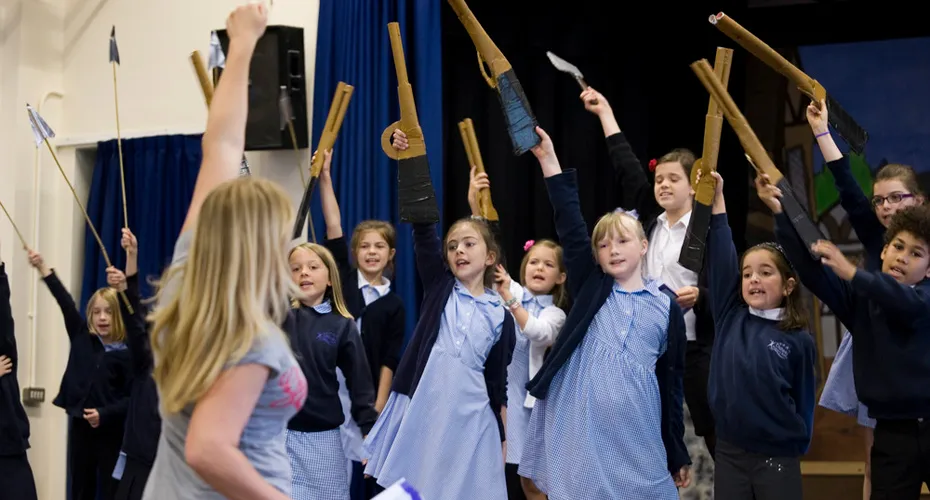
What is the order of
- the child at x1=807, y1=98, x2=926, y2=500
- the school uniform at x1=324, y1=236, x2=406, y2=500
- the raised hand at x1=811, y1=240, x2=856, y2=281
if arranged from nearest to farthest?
the raised hand at x1=811, y1=240, x2=856, y2=281 → the child at x1=807, y1=98, x2=926, y2=500 → the school uniform at x1=324, y1=236, x2=406, y2=500

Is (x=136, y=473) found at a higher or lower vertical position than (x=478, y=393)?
lower

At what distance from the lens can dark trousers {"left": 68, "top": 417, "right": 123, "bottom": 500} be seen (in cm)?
430

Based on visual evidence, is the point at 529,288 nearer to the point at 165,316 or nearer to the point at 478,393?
the point at 478,393

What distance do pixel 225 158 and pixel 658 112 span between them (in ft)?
11.2

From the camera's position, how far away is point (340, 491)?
332 centimetres

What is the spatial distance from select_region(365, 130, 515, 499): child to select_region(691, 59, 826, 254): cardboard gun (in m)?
0.86

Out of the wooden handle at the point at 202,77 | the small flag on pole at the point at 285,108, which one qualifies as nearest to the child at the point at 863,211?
the wooden handle at the point at 202,77

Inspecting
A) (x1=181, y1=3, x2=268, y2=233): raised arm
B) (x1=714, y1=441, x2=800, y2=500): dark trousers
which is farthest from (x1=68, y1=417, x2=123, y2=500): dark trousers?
(x1=181, y1=3, x2=268, y2=233): raised arm

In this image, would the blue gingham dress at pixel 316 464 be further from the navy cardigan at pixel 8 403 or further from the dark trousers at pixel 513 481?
the navy cardigan at pixel 8 403

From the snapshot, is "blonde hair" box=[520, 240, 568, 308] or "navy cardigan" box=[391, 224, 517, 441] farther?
"blonde hair" box=[520, 240, 568, 308]

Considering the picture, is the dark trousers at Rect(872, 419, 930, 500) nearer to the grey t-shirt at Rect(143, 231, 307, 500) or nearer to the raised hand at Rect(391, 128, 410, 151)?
the raised hand at Rect(391, 128, 410, 151)

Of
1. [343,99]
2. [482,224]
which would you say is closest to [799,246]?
[482,224]

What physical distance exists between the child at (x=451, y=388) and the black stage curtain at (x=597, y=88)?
158 centimetres

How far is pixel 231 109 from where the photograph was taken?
177 centimetres
